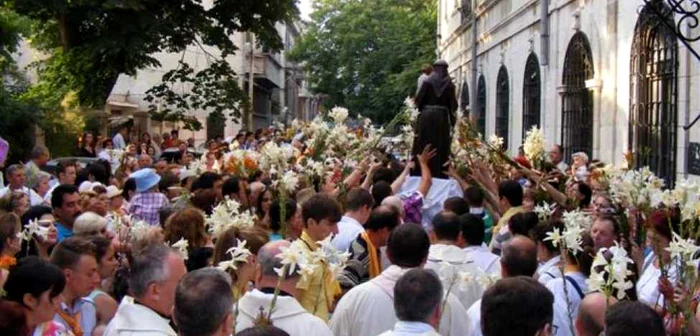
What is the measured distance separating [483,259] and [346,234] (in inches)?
41.9

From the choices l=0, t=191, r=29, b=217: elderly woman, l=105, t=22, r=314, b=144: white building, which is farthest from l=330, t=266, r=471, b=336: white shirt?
l=105, t=22, r=314, b=144: white building

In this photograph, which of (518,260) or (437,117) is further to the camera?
(437,117)

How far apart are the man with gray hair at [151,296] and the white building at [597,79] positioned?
5998mm

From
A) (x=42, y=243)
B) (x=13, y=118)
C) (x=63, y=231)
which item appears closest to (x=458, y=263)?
(x=42, y=243)

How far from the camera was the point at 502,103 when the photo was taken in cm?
2973

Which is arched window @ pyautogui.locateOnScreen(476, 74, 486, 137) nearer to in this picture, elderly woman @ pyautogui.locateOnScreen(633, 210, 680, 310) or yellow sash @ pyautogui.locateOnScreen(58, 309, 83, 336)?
elderly woman @ pyautogui.locateOnScreen(633, 210, 680, 310)

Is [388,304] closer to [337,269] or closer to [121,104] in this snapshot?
[337,269]

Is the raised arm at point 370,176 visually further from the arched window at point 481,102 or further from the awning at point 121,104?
the awning at point 121,104

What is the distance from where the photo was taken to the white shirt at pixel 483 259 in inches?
272

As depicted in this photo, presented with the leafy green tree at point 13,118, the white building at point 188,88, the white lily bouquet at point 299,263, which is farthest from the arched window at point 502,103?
the white lily bouquet at point 299,263

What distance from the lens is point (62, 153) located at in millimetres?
23812

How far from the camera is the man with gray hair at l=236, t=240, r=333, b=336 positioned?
4.98 meters

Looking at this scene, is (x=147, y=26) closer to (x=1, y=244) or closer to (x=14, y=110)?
(x=14, y=110)

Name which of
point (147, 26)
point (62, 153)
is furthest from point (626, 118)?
point (62, 153)
